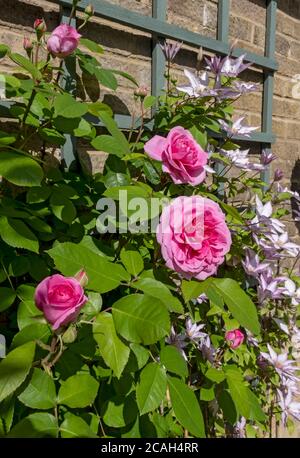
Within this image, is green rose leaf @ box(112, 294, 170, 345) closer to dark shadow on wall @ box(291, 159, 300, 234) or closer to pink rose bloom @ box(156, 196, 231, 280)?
pink rose bloom @ box(156, 196, 231, 280)

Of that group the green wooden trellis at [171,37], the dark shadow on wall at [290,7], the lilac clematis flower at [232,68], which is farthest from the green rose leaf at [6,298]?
the dark shadow on wall at [290,7]

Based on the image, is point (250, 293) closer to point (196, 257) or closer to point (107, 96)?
point (107, 96)

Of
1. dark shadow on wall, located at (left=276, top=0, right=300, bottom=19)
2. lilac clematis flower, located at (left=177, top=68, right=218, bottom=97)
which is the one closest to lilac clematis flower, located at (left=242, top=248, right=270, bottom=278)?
lilac clematis flower, located at (left=177, top=68, right=218, bottom=97)

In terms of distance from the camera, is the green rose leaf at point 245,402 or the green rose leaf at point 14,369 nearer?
the green rose leaf at point 14,369

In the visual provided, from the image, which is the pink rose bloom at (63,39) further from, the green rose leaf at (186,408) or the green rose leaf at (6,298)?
the green rose leaf at (186,408)

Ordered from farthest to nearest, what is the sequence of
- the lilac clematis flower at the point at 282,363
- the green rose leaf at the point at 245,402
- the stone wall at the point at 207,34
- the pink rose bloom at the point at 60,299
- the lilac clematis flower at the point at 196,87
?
the lilac clematis flower at the point at 282,363 < the lilac clematis flower at the point at 196,87 < the stone wall at the point at 207,34 < the green rose leaf at the point at 245,402 < the pink rose bloom at the point at 60,299

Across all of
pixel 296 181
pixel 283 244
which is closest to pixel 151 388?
pixel 283 244

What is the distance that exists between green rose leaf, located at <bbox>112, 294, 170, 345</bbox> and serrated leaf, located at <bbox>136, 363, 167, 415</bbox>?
0.16 metres

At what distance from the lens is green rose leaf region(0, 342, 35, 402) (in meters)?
0.81

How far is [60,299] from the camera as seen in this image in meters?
0.79

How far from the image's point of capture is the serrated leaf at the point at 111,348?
0.91 meters

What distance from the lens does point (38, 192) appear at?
3.90 ft

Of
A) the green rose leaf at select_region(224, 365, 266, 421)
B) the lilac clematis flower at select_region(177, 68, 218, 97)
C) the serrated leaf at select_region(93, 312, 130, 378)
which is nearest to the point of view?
the serrated leaf at select_region(93, 312, 130, 378)

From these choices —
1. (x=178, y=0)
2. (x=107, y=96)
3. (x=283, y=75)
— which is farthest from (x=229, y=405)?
(x=283, y=75)
